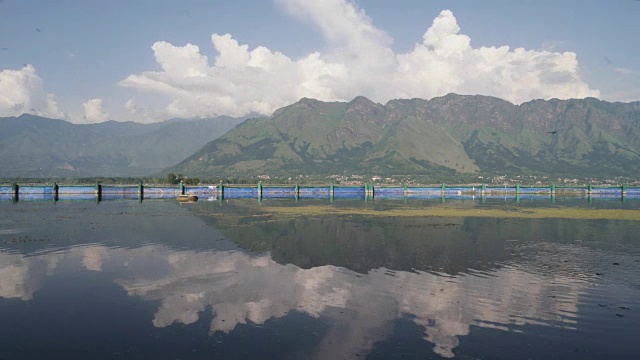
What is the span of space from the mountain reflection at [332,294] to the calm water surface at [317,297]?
0.09 m

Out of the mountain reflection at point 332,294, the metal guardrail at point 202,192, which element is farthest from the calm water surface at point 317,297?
the metal guardrail at point 202,192

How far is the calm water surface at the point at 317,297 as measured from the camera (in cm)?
1534

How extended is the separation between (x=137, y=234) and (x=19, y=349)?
99.0 ft

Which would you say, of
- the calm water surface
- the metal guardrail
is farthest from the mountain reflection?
the metal guardrail

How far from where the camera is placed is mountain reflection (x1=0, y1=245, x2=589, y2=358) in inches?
690

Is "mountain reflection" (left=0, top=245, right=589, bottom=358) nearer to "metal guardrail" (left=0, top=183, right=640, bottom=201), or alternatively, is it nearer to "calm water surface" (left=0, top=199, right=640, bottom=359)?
"calm water surface" (left=0, top=199, right=640, bottom=359)

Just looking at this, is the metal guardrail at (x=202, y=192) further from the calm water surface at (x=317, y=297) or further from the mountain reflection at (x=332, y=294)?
the mountain reflection at (x=332, y=294)

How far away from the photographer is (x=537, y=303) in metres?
20.5

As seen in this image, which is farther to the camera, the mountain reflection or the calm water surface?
the mountain reflection

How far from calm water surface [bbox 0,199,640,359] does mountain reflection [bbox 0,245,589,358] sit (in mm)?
94

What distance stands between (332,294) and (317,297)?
91 cm

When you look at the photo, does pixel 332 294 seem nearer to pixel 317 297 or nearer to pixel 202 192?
pixel 317 297

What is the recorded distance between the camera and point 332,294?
22172 mm

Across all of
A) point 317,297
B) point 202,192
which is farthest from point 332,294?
point 202,192
